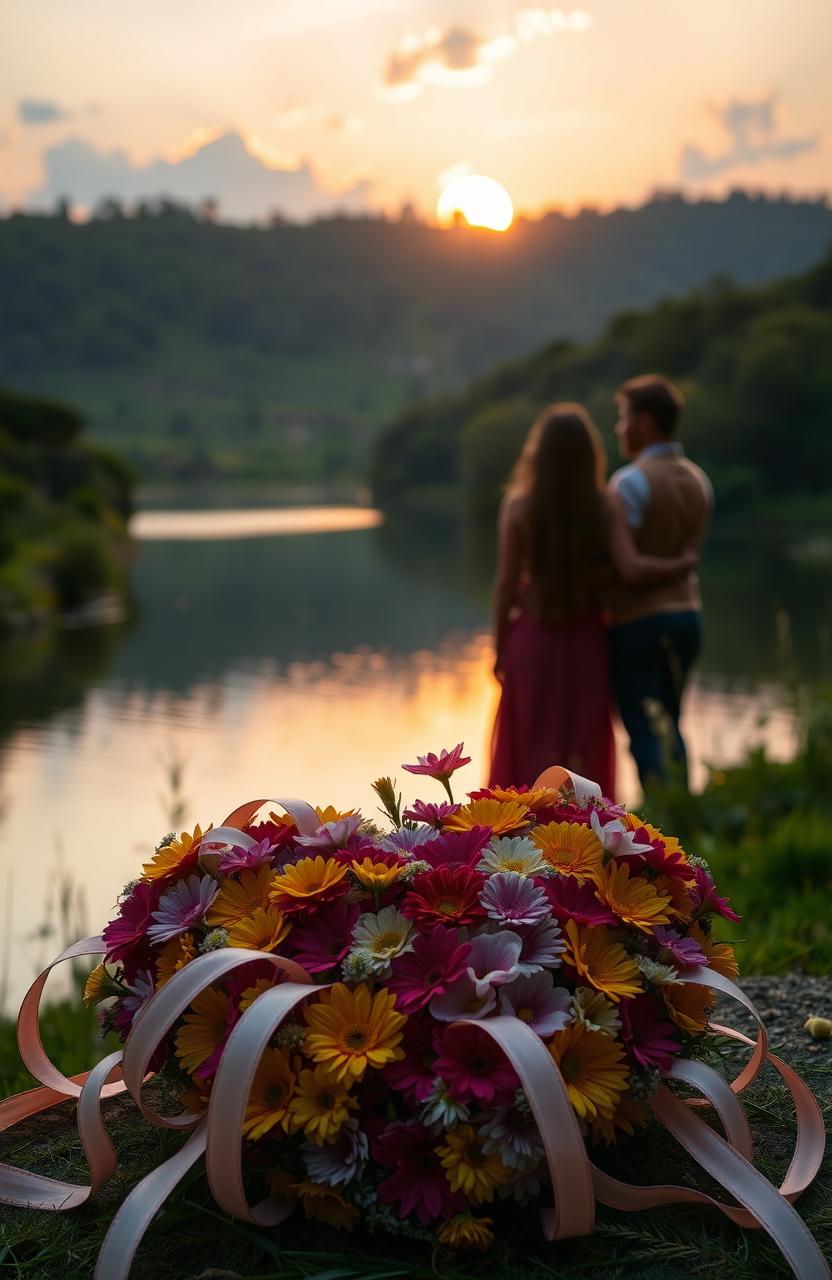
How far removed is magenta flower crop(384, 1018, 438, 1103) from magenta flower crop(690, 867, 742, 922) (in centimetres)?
49

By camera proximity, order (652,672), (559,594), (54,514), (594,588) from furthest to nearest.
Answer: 1. (54,514)
2. (652,672)
3. (594,588)
4. (559,594)

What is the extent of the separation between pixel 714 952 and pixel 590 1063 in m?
0.36

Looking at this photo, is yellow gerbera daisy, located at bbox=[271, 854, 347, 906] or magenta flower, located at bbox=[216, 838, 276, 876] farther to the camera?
magenta flower, located at bbox=[216, 838, 276, 876]

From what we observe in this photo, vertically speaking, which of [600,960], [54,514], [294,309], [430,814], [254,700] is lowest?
[254,700]

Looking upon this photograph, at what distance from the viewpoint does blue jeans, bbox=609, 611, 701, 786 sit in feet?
20.1

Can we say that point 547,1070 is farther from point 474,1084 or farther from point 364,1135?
point 364,1135

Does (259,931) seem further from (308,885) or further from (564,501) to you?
(564,501)

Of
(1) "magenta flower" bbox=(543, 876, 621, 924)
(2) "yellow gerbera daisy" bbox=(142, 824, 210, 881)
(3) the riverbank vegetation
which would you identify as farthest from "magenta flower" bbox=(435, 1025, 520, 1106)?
(3) the riverbank vegetation

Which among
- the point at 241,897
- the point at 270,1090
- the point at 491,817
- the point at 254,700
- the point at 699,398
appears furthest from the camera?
the point at 699,398

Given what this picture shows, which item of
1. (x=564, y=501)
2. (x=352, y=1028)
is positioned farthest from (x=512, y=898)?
(x=564, y=501)

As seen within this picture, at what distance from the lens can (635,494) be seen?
236 inches

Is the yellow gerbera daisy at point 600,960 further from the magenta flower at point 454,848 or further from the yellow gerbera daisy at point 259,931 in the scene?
the yellow gerbera daisy at point 259,931

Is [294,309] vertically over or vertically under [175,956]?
over

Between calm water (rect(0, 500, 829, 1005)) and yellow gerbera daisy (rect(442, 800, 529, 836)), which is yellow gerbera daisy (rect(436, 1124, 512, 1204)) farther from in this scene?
calm water (rect(0, 500, 829, 1005))
